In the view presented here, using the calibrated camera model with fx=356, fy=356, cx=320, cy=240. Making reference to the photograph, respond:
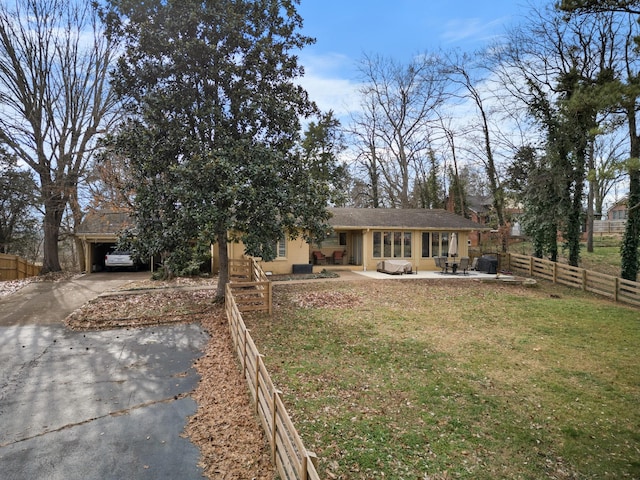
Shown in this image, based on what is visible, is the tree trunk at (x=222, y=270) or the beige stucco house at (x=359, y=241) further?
the beige stucco house at (x=359, y=241)

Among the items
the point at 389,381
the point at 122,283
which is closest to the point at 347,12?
the point at 389,381

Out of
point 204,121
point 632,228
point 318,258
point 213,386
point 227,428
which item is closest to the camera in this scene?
point 227,428

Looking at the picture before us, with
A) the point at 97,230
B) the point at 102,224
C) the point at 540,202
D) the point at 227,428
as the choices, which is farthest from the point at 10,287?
the point at 540,202

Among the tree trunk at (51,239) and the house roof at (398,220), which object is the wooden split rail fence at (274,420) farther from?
the tree trunk at (51,239)

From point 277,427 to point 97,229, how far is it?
66.5ft

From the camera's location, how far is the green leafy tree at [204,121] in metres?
10.6

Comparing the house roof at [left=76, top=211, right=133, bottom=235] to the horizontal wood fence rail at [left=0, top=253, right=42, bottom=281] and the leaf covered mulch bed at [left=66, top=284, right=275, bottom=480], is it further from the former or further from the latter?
the leaf covered mulch bed at [left=66, top=284, right=275, bottom=480]

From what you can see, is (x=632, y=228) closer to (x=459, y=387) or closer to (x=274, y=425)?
(x=459, y=387)

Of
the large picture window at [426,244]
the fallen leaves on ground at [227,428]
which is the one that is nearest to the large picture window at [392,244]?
the large picture window at [426,244]

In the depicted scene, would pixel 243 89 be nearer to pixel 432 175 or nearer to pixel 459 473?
pixel 459 473

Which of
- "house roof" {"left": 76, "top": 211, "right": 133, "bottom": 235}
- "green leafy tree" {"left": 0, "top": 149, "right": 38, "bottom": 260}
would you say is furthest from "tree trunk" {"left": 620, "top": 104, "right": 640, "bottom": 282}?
"green leafy tree" {"left": 0, "top": 149, "right": 38, "bottom": 260}

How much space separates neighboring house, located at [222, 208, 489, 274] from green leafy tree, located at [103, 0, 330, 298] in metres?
7.29

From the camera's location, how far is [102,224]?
66.9 ft

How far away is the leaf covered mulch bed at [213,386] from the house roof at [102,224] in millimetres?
8220
